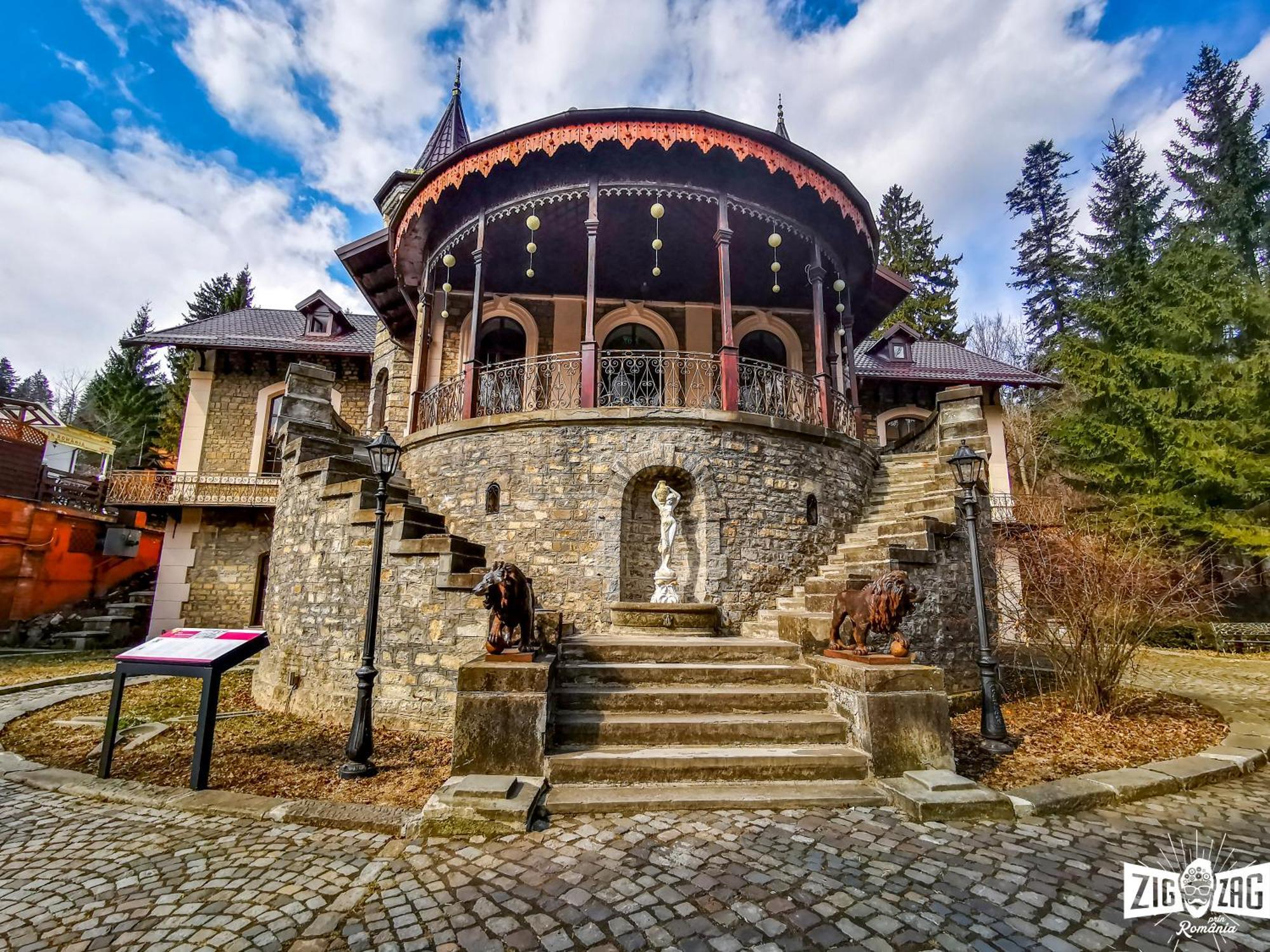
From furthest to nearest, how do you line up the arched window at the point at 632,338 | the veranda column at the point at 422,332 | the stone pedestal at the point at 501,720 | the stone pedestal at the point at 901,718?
the arched window at the point at 632,338
the veranda column at the point at 422,332
the stone pedestal at the point at 901,718
the stone pedestal at the point at 501,720

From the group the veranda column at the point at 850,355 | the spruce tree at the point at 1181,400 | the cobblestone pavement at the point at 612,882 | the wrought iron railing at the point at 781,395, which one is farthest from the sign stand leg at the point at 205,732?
the spruce tree at the point at 1181,400

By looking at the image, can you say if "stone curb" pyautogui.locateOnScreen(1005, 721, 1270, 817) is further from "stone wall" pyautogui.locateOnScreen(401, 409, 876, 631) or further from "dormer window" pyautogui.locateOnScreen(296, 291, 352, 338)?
"dormer window" pyautogui.locateOnScreen(296, 291, 352, 338)

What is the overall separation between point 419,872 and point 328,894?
16.7 inches

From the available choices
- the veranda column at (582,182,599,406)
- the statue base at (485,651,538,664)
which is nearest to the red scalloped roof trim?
the veranda column at (582,182,599,406)

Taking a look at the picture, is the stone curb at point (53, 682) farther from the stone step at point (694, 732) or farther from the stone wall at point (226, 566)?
the stone step at point (694, 732)

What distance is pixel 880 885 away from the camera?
289 cm

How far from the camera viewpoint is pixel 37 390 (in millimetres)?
49344

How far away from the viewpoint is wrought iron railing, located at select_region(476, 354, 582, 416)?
9102 millimetres

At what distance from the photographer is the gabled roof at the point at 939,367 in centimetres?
1535

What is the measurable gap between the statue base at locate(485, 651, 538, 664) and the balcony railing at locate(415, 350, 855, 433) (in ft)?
14.7

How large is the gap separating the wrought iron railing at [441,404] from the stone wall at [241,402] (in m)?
5.97

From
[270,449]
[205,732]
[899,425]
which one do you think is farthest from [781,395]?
[270,449]

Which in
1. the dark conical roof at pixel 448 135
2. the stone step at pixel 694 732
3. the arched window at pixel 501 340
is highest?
the dark conical roof at pixel 448 135

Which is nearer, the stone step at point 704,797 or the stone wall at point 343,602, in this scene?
the stone step at point 704,797
